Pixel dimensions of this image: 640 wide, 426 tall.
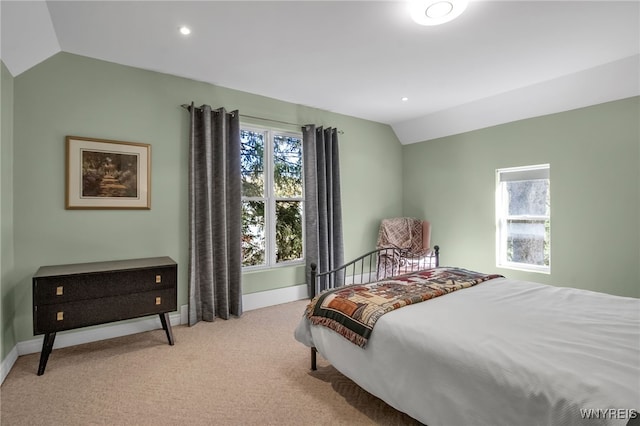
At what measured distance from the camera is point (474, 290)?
242cm

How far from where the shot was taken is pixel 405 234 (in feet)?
16.2

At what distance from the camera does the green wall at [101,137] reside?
9.04ft

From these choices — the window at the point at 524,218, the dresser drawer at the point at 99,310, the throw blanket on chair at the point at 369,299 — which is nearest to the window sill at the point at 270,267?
the dresser drawer at the point at 99,310

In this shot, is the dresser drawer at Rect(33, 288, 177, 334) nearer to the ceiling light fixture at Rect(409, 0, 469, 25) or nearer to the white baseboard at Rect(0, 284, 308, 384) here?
the white baseboard at Rect(0, 284, 308, 384)

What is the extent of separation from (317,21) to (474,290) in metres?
2.32

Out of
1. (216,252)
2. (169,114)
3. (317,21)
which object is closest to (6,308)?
(216,252)

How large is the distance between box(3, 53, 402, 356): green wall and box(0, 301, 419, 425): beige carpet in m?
0.63

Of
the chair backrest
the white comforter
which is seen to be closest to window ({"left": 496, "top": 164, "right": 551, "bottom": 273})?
the chair backrest

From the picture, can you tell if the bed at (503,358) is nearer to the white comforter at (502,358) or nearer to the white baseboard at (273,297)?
the white comforter at (502,358)

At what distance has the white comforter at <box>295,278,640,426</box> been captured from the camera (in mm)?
1177

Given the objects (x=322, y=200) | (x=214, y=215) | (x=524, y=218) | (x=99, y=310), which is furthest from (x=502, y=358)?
(x=524, y=218)

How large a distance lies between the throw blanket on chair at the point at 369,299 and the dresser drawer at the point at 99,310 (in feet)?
4.73

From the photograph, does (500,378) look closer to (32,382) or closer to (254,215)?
(32,382)

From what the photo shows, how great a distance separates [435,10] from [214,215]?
281 centimetres
